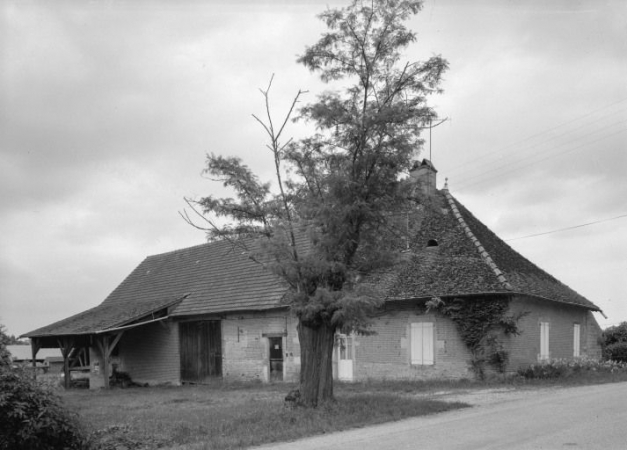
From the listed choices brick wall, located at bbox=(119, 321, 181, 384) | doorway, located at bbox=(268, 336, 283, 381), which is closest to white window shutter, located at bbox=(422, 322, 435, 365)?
doorway, located at bbox=(268, 336, 283, 381)

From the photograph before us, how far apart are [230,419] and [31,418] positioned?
168 inches

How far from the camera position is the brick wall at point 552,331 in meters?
20.5

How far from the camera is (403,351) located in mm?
21281

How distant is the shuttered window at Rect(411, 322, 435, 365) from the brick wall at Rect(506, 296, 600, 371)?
2464mm

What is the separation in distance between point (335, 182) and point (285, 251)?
183 centimetres

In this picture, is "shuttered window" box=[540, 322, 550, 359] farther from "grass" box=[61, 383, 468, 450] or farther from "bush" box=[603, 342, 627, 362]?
"grass" box=[61, 383, 468, 450]

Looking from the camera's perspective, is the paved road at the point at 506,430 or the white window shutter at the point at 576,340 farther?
the white window shutter at the point at 576,340

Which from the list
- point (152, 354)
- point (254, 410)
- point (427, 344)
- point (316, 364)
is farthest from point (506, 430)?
point (152, 354)

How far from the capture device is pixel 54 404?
9.63 metres

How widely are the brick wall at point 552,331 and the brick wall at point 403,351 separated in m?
1.73

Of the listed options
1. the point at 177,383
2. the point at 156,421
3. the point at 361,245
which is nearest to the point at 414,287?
the point at 361,245

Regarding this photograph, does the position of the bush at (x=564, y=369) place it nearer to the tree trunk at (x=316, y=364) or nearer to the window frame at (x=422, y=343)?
the window frame at (x=422, y=343)

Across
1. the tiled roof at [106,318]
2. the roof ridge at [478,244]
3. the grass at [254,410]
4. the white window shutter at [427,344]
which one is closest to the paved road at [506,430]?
the grass at [254,410]

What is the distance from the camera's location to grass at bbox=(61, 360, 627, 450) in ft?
35.4
